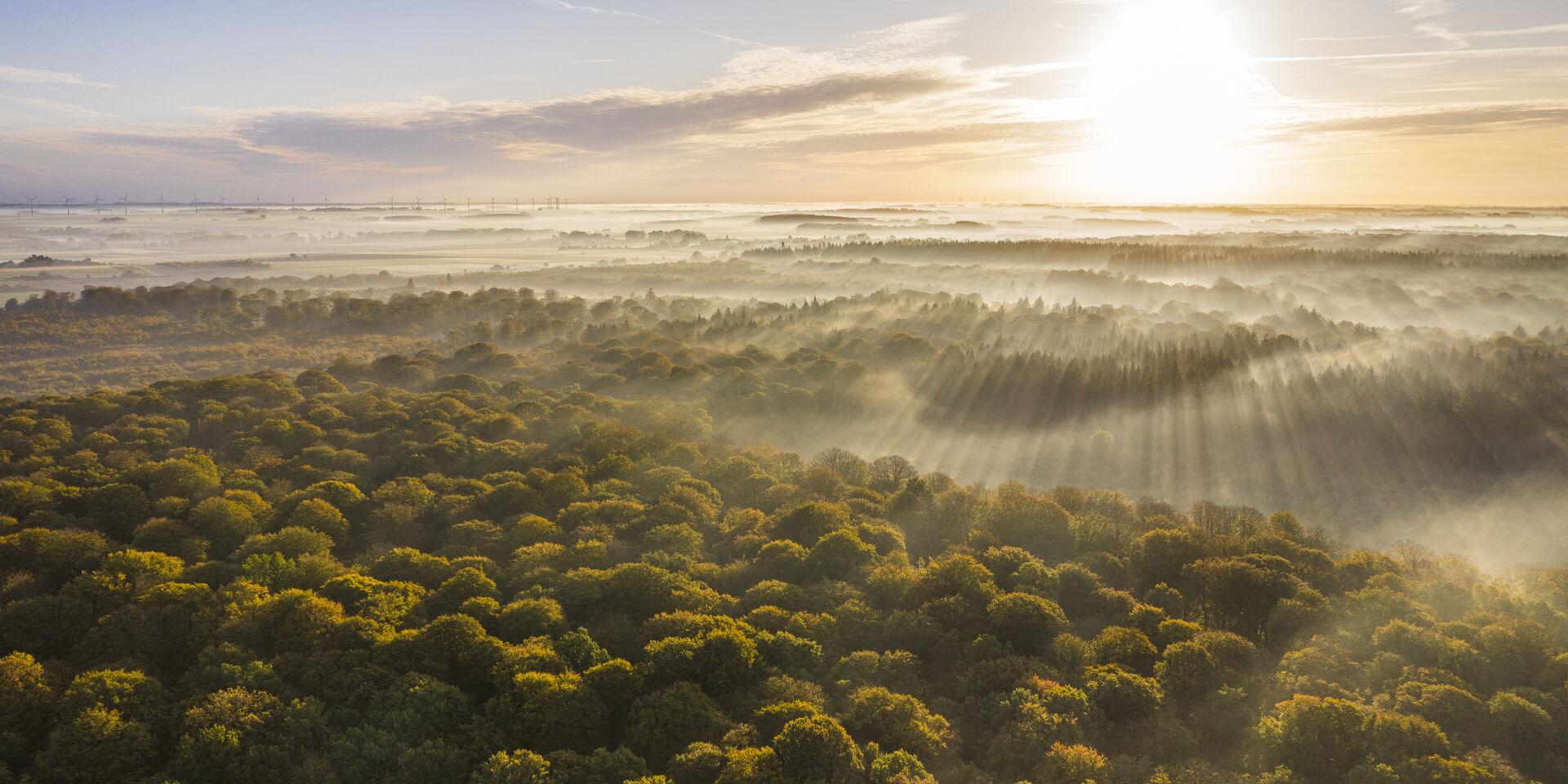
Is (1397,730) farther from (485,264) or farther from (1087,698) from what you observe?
(485,264)

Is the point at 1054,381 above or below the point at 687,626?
above

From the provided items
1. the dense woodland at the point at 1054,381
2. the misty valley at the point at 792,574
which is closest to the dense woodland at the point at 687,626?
the misty valley at the point at 792,574

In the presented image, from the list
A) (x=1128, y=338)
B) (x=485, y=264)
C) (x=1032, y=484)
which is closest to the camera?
(x=1032, y=484)

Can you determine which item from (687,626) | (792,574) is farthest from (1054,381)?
(687,626)

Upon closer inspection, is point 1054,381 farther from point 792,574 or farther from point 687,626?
point 687,626

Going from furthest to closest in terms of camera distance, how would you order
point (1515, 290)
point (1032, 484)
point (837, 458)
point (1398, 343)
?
point (1515, 290), point (1398, 343), point (1032, 484), point (837, 458)

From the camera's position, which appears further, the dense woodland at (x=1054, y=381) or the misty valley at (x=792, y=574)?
the dense woodland at (x=1054, y=381)

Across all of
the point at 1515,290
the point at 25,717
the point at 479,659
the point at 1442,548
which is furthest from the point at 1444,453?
the point at 1515,290

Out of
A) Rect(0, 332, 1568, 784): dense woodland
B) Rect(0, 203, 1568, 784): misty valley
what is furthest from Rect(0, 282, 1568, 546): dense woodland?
Rect(0, 332, 1568, 784): dense woodland

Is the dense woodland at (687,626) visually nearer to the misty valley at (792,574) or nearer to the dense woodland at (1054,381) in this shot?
the misty valley at (792,574)
